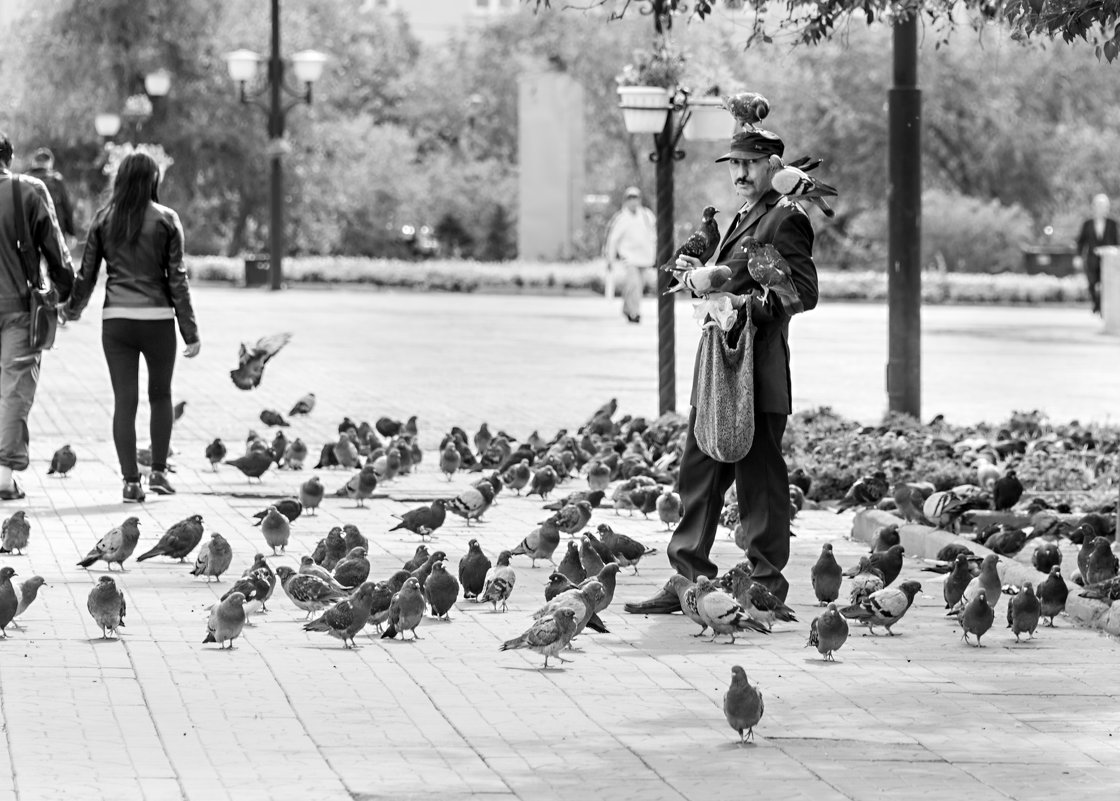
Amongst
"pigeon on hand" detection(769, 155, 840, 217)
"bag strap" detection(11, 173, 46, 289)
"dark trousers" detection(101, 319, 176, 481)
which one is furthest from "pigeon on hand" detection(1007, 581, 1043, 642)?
"bag strap" detection(11, 173, 46, 289)

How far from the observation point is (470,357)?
24.0 meters

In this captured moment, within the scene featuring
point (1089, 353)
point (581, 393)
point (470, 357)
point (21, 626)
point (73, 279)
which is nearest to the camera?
point (21, 626)

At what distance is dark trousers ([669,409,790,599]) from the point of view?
865 centimetres

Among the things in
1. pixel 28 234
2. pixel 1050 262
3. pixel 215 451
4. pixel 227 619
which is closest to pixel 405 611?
pixel 227 619

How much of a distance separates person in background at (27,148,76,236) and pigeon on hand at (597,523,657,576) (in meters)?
13.6

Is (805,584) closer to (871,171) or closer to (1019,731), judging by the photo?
(1019,731)

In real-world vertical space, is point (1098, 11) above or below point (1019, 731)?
above

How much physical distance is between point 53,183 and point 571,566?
18.0m

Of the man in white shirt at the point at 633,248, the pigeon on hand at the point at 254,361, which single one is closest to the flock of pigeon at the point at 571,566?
the pigeon on hand at the point at 254,361

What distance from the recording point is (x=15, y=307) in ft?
39.4

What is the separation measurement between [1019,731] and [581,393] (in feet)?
42.5

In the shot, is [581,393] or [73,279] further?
[581,393]

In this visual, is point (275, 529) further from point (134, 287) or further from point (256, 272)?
point (256, 272)

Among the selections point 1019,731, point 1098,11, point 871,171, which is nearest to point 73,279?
point 1098,11
